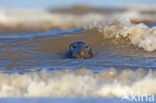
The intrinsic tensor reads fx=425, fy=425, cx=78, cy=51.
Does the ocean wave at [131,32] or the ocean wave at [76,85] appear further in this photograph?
the ocean wave at [131,32]

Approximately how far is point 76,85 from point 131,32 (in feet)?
16.7

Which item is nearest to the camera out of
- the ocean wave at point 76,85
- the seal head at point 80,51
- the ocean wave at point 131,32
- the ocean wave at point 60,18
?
the ocean wave at point 76,85

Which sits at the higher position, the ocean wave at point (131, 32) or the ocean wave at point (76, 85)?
the ocean wave at point (131, 32)

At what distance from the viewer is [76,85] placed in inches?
175

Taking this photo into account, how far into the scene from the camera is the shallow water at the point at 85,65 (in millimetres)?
4406

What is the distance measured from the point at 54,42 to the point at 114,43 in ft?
4.28

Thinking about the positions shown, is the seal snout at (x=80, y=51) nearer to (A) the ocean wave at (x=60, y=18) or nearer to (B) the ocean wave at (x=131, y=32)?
(B) the ocean wave at (x=131, y=32)

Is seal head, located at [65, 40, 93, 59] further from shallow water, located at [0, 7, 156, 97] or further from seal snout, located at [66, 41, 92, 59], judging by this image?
shallow water, located at [0, 7, 156, 97]

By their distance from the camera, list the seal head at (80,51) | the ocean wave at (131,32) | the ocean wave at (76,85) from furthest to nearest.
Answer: the ocean wave at (131,32) < the seal head at (80,51) < the ocean wave at (76,85)

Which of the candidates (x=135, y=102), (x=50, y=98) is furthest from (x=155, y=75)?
(x=50, y=98)

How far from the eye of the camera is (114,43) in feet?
29.5

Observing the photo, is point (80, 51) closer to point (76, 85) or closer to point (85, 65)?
point (85, 65)

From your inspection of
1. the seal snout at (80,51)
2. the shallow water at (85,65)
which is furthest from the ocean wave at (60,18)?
the seal snout at (80,51)

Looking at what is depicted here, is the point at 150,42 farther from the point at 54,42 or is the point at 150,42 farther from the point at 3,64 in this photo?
the point at 3,64
